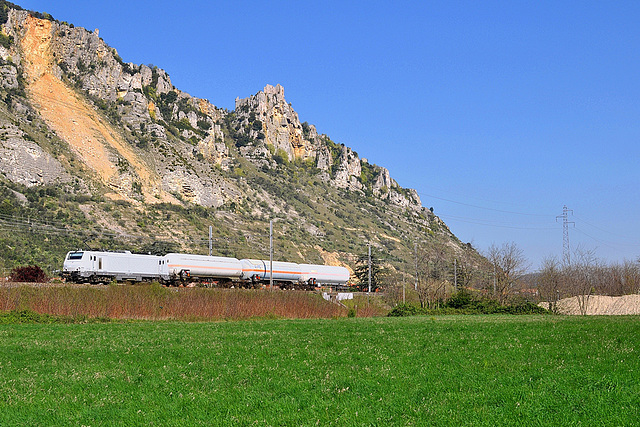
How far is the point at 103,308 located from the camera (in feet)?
120

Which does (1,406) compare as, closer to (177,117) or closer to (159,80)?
(177,117)

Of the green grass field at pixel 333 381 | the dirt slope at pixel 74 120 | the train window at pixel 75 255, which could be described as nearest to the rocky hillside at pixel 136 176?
the dirt slope at pixel 74 120

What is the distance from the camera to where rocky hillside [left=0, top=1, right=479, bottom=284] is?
265 ft

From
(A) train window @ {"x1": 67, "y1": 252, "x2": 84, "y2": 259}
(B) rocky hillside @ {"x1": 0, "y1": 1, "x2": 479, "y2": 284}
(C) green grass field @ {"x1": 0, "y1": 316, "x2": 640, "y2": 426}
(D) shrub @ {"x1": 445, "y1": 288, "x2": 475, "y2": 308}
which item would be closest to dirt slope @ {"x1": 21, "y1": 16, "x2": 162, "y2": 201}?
(B) rocky hillside @ {"x1": 0, "y1": 1, "x2": 479, "y2": 284}

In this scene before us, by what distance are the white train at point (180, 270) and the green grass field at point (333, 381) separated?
3613 cm

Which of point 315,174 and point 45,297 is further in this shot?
point 315,174

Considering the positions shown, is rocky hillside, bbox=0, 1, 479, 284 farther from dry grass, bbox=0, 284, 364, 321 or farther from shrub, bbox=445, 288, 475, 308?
shrub, bbox=445, 288, 475, 308

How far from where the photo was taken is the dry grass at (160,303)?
114 feet

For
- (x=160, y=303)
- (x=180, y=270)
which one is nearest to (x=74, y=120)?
(x=180, y=270)

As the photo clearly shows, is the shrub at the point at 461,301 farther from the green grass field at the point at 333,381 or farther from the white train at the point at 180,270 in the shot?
the green grass field at the point at 333,381

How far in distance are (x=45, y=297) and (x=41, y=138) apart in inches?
2658

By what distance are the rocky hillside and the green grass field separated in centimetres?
5203

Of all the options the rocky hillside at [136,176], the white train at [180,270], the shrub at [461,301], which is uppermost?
the rocky hillside at [136,176]

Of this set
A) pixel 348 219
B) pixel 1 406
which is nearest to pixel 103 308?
pixel 1 406
